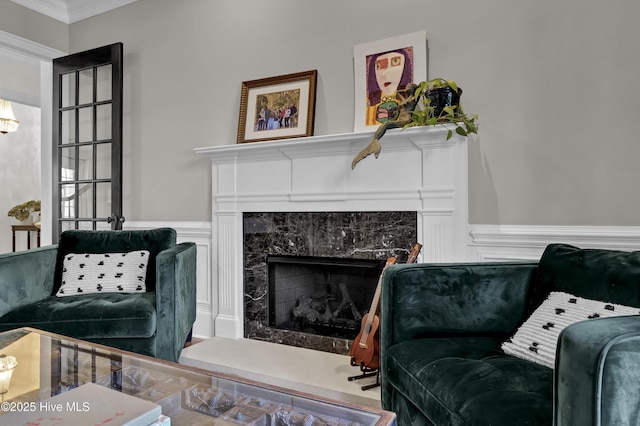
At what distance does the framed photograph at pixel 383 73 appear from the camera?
243 centimetres

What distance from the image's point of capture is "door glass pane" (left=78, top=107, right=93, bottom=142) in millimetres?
3680

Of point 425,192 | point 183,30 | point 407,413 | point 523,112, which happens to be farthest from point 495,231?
point 183,30

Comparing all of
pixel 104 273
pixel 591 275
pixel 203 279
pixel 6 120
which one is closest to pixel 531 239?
pixel 591 275

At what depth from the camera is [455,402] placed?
3.60ft

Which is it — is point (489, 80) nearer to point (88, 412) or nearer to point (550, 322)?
point (550, 322)

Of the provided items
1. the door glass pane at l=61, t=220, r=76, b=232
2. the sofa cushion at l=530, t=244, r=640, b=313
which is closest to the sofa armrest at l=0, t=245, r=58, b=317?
the door glass pane at l=61, t=220, r=76, b=232

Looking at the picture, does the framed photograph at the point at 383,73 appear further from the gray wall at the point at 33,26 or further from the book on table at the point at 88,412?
the gray wall at the point at 33,26

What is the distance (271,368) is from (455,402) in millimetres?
1453

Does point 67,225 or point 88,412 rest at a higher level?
point 67,225

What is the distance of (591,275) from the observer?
1.43m

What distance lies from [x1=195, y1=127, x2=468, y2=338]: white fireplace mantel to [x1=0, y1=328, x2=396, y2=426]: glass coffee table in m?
1.47

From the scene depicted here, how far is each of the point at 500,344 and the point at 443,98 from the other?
1.28m

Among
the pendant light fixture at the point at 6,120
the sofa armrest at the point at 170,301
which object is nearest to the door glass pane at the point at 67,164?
the sofa armrest at the point at 170,301

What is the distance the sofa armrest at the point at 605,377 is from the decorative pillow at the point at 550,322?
1.45 ft
